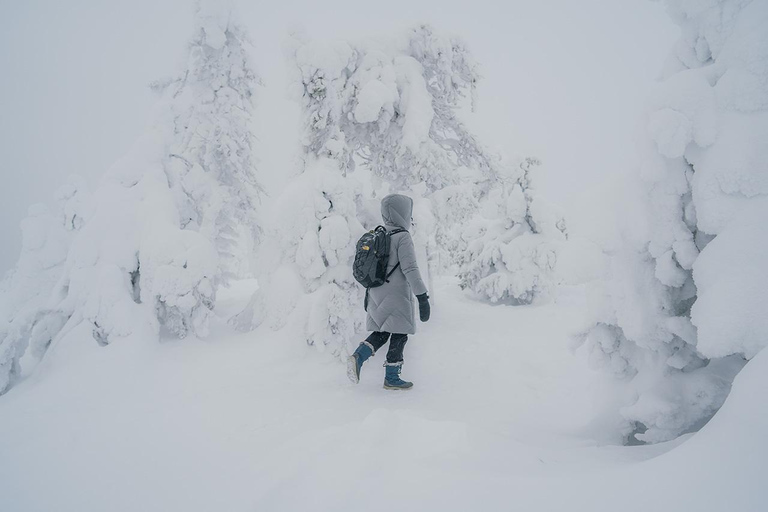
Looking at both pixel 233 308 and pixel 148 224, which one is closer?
pixel 148 224

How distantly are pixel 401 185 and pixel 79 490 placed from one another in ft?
23.9

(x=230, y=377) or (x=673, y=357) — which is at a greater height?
(x=673, y=357)

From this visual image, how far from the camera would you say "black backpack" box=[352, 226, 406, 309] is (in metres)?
4.51

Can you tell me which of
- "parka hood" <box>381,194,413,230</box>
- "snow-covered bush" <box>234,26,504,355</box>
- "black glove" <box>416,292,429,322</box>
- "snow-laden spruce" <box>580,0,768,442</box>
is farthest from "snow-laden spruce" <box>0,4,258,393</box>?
"snow-laden spruce" <box>580,0,768,442</box>

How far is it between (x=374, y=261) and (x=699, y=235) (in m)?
3.09

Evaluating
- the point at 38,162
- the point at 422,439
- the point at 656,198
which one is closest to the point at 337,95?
the point at 656,198

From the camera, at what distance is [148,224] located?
20.2 ft

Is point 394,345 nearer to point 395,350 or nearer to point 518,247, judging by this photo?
point 395,350

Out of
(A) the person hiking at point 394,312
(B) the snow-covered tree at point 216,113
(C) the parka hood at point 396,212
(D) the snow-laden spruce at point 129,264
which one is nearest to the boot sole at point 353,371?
(A) the person hiking at point 394,312

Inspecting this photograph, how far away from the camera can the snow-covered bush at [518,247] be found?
39.1ft

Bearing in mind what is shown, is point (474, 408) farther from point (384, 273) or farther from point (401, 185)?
point (401, 185)

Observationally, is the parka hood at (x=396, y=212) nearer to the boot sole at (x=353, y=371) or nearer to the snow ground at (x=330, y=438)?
the boot sole at (x=353, y=371)

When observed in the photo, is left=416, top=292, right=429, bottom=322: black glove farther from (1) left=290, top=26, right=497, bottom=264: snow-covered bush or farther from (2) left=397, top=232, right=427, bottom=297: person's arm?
(1) left=290, top=26, right=497, bottom=264: snow-covered bush

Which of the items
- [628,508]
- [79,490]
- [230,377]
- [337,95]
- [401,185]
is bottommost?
[230,377]
